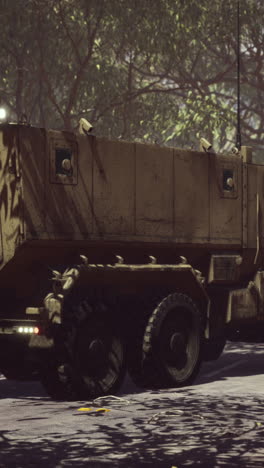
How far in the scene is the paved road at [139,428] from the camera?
893 centimetres

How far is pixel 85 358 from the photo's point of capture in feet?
41.0

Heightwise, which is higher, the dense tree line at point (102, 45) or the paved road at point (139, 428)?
the dense tree line at point (102, 45)

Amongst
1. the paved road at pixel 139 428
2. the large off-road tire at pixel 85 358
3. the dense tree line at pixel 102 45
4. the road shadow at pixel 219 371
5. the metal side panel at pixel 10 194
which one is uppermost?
the dense tree line at pixel 102 45

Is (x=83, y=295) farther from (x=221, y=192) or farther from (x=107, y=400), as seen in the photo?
(x=221, y=192)

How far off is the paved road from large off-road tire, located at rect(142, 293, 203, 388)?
23cm

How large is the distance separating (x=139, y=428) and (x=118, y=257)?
10.1 feet

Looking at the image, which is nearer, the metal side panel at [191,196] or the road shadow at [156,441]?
the road shadow at [156,441]

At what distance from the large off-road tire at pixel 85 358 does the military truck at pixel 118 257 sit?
14mm

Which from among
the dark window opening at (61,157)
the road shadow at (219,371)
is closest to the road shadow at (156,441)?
the road shadow at (219,371)

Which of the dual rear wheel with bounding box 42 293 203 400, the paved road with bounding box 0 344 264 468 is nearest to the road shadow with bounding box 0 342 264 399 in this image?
the paved road with bounding box 0 344 264 468

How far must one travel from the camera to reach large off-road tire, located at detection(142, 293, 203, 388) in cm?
1336

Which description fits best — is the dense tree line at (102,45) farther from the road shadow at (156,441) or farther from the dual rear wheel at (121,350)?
the road shadow at (156,441)

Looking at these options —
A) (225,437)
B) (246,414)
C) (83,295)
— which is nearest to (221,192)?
Answer: (83,295)

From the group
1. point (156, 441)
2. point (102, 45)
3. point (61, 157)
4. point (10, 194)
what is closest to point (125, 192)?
point (61, 157)
